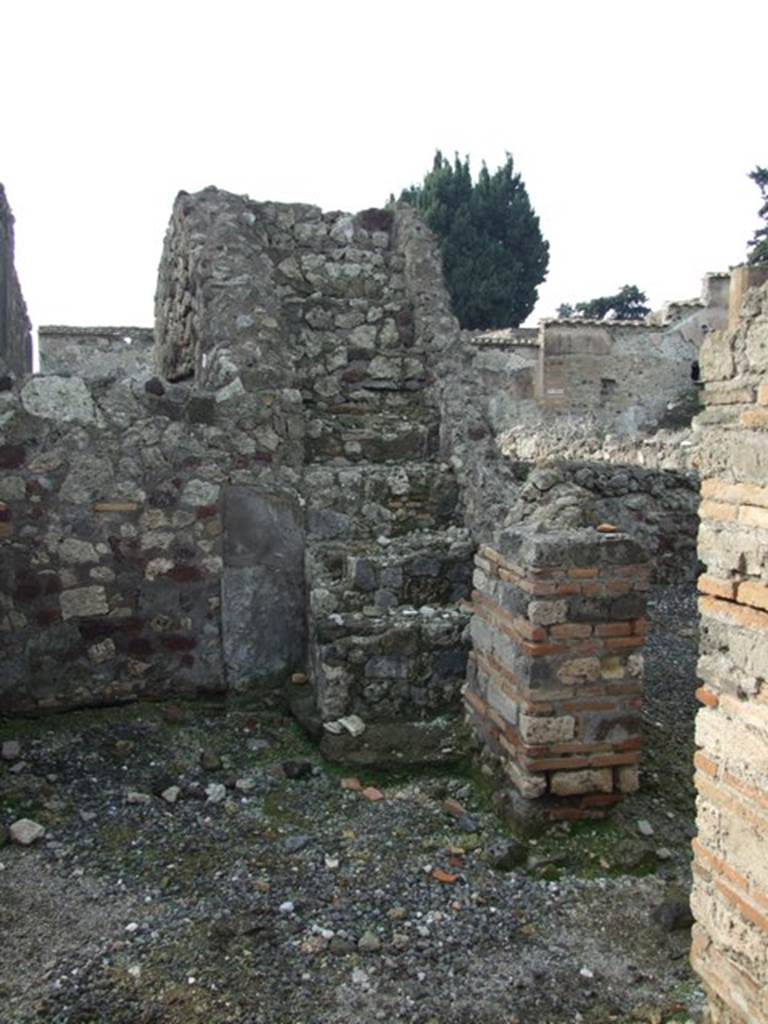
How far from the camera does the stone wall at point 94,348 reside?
1745 centimetres

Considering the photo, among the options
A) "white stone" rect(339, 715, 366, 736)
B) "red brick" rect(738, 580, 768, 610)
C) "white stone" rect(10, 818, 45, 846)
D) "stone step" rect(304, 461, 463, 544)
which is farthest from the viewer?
"stone step" rect(304, 461, 463, 544)

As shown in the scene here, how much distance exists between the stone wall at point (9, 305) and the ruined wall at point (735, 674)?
5.61 metres

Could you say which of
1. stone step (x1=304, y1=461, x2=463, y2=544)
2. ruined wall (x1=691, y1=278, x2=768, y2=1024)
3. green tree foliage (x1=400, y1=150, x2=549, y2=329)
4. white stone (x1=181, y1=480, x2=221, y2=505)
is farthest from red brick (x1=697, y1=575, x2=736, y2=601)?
green tree foliage (x1=400, y1=150, x2=549, y2=329)

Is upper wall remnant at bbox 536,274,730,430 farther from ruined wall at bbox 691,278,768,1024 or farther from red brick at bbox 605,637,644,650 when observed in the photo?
ruined wall at bbox 691,278,768,1024

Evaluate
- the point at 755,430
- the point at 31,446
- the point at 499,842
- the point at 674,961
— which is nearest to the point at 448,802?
the point at 499,842

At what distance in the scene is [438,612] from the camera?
511cm

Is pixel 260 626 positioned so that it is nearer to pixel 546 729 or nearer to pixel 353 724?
pixel 353 724

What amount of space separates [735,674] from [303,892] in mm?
2087

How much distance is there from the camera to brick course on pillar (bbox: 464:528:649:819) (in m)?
4.18

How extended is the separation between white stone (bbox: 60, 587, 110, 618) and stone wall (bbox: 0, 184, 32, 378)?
2.37 meters

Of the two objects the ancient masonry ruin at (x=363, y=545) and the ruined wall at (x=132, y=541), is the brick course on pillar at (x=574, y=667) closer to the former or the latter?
the ancient masonry ruin at (x=363, y=545)

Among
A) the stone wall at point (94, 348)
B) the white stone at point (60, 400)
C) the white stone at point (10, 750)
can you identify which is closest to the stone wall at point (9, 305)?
the white stone at point (60, 400)

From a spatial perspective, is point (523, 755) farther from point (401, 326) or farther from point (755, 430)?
point (401, 326)

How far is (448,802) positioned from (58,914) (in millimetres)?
1843
